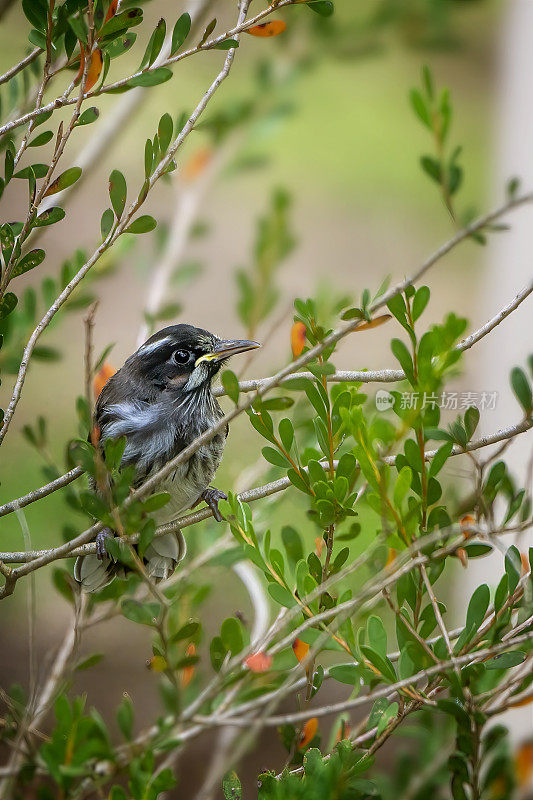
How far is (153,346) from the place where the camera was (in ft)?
5.65

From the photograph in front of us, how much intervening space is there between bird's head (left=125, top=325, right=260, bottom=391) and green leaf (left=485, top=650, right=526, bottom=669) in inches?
33.8

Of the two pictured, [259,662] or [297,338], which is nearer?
[259,662]

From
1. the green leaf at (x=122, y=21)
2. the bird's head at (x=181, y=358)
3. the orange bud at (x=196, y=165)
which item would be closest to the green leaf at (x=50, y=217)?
the green leaf at (x=122, y=21)

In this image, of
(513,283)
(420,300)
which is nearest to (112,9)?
(420,300)

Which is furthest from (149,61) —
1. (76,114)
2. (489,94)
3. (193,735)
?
(489,94)

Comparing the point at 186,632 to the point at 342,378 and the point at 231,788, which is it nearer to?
the point at 231,788

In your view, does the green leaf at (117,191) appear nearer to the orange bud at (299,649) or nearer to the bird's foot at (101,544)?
the bird's foot at (101,544)

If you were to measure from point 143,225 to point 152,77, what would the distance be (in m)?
0.17

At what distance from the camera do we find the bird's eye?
1.80 metres

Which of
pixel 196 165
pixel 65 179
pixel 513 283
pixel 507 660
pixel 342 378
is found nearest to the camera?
A: pixel 507 660

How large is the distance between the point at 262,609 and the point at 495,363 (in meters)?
1.91

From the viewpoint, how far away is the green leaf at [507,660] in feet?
3.24


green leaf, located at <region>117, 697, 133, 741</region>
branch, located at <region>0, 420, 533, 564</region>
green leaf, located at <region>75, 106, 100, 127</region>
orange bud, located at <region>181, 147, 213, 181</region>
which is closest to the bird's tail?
branch, located at <region>0, 420, 533, 564</region>

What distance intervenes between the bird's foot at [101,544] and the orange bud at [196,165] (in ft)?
3.45
